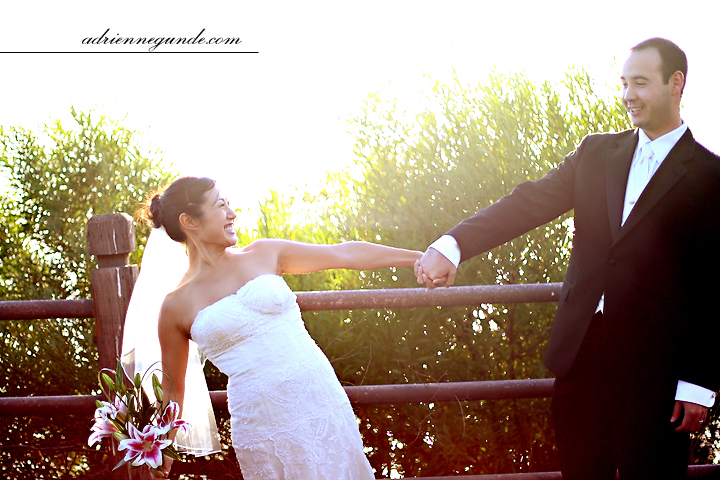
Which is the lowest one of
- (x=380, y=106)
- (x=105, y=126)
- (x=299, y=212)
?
(x=299, y=212)

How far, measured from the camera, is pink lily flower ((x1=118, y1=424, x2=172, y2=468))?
8.62ft

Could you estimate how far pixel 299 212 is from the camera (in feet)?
15.6

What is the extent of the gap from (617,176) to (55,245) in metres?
4.86

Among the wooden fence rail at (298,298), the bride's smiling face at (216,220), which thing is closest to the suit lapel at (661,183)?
the wooden fence rail at (298,298)

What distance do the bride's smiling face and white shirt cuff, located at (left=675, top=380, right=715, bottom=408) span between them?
1949 mm

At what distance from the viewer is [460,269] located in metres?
4.26

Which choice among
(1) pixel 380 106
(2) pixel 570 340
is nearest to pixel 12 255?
(1) pixel 380 106

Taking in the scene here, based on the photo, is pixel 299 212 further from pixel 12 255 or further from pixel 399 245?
pixel 12 255

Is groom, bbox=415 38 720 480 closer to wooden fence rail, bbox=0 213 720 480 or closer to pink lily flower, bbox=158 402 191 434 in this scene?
wooden fence rail, bbox=0 213 720 480

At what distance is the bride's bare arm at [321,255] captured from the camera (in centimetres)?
317

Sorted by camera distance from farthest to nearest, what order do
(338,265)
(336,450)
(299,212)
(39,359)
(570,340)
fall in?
1. (39,359)
2. (299,212)
3. (338,265)
4. (336,450)
5. (570,340)

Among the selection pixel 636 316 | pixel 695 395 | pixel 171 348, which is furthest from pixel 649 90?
pixel 171 348

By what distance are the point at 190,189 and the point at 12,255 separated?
12.0ft

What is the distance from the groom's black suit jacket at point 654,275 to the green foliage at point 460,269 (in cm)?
157
